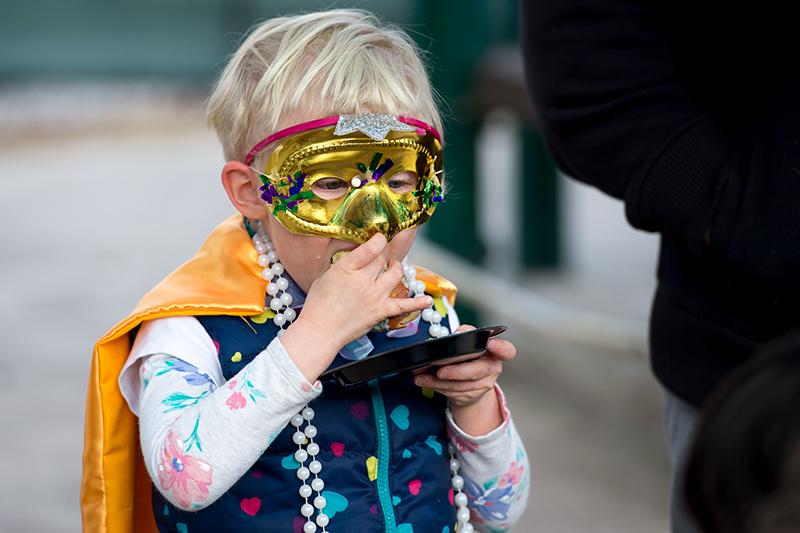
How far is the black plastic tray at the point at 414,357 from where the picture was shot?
1.70 meters

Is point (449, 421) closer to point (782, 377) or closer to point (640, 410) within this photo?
point (782, 377)

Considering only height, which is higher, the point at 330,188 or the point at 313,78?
the point at 313,78

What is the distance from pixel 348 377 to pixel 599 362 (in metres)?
3.70

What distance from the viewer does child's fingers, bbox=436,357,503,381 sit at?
1803mm

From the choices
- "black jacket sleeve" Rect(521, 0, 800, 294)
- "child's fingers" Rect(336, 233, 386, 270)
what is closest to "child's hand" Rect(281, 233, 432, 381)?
"child's fingers" Rect(336, 233, 386, 270)

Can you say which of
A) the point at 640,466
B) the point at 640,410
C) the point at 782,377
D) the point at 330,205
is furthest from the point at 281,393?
the point at 640,410

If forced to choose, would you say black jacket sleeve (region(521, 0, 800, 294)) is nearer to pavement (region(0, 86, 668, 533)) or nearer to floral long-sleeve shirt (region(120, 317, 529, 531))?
floral long-sleeve shirt (region(120, 317, 529, 531))

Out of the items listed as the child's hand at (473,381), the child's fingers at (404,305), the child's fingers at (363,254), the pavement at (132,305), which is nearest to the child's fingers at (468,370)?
the child's hand at (473,381)

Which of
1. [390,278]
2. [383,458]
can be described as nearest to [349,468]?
[383,458]

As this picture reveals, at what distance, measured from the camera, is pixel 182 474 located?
1655mm

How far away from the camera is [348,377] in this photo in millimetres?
1724

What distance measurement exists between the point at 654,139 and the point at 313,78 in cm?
62

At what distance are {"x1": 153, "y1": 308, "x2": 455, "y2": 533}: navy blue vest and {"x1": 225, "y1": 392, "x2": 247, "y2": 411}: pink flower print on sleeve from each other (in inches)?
6.0

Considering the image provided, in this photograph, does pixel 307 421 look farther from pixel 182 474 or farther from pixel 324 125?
pixel 324 125
